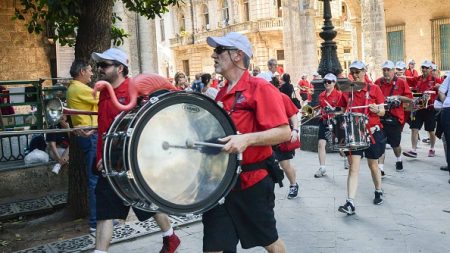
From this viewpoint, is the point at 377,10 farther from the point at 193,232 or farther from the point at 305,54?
the point at 193,232

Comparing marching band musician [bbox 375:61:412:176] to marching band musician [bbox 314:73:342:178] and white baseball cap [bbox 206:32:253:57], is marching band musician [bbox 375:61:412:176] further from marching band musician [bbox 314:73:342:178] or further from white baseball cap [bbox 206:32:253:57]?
white baseball cap [bbox 206:32:253:57]

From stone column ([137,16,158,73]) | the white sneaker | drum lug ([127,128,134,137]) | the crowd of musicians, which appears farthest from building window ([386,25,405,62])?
drum lug ([127,128,134,137])

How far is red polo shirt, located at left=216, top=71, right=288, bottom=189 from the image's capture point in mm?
3205

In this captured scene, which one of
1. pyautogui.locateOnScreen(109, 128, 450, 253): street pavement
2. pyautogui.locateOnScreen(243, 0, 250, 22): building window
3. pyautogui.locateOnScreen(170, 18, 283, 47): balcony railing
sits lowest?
pyautogui.locateOnScreen(109, 128, 450, 253): street pavement

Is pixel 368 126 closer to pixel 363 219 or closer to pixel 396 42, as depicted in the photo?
pixel 363 219

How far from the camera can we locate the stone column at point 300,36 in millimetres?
21188

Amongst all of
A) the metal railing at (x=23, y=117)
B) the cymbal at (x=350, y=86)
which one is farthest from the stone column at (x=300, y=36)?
→ the cymbal at (x=350, y=86)

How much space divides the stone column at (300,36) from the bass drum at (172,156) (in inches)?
743

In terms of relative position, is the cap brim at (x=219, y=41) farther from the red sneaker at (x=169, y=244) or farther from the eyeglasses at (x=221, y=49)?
the red sneaker at (x=169, y=244)

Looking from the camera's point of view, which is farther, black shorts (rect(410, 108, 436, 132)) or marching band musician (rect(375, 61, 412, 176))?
black shorts (rect(410, 108, 436, 132))

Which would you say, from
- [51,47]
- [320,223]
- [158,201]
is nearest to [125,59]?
[158,201]

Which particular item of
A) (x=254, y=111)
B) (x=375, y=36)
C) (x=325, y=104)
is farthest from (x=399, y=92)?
(x=375, y=36)

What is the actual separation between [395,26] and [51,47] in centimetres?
1703

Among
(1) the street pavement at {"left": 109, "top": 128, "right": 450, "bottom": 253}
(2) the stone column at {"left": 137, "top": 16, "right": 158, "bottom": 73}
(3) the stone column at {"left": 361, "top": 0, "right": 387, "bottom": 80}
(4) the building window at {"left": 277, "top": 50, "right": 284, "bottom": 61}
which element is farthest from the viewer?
(4) the building window at {"left": 277, "top": 50, "right": 284, "bottom": 61}
